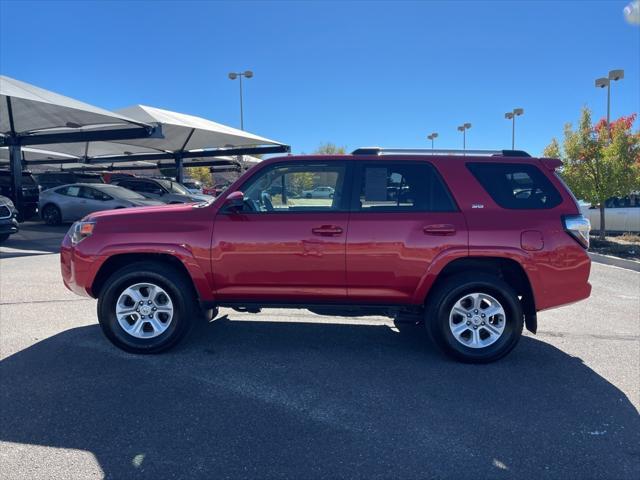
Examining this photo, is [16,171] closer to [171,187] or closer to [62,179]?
[62,179]

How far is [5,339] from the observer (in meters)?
4.86

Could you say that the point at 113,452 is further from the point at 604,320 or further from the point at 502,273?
the point at 604,320

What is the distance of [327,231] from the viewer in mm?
Answer: 4281

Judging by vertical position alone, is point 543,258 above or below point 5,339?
above

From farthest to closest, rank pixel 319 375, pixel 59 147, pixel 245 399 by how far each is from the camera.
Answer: pixel 59 147 → pixel 319 375 → pixel 245 399

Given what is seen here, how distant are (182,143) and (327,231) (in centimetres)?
2118

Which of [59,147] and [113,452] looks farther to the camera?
[59,147]

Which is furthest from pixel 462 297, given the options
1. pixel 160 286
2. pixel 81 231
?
pixel 81 231

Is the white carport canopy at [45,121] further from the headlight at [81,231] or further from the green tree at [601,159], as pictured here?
the green tree at [601,159]

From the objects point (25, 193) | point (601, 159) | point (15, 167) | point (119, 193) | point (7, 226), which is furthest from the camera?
point (25, 193)

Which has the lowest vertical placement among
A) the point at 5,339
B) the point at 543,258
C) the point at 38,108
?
the point at 5,339

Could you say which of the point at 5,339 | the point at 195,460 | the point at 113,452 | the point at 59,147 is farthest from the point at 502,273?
the point at 59,147

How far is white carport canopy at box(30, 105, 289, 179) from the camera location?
19.4 metres

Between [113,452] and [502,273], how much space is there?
353 cm
